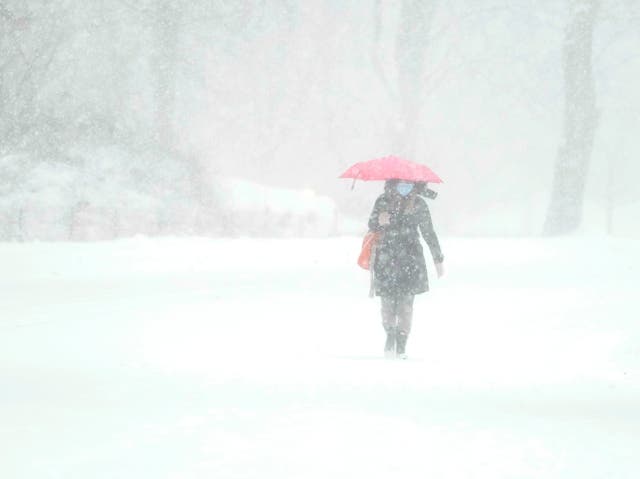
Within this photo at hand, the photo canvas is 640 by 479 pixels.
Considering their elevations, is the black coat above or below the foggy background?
below

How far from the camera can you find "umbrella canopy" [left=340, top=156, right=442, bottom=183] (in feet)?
28.0

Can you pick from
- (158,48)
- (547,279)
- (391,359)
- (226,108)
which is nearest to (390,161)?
(391,359)

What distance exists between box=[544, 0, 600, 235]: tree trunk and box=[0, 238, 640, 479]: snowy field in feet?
32.3

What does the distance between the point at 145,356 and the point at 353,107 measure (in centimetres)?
4083

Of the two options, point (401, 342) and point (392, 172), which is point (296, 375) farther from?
point (392, 172)

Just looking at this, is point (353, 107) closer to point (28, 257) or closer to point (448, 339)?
point (28, 257)

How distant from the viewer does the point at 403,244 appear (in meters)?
8.75

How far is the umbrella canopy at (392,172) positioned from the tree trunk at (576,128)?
18.2 meters

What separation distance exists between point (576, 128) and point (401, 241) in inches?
757

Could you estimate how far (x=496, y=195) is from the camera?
6544 cm

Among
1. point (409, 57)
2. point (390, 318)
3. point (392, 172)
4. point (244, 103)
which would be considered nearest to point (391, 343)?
point (390, 318)

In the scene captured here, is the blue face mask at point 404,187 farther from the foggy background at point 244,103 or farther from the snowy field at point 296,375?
the foggy background at point 244,103

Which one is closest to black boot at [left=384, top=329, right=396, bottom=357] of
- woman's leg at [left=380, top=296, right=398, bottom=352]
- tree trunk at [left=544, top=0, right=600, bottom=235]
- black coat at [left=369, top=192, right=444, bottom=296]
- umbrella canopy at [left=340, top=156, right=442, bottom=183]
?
woman's leg at [left=380, top=296, right=398, bottom=352]

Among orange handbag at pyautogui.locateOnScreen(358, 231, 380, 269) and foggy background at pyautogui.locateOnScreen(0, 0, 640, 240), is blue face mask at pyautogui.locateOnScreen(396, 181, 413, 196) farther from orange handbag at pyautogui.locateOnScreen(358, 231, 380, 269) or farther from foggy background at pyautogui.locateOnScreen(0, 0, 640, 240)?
foggy background at pyautogui.locateOnScreen(0, 0, 640, 240)
